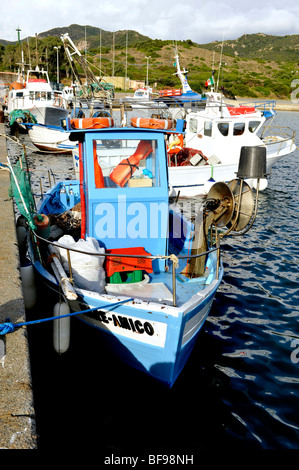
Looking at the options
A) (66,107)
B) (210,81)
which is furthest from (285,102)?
(210,81)

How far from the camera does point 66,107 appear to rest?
33750 millimetres

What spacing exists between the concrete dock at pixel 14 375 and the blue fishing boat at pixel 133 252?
0.65m

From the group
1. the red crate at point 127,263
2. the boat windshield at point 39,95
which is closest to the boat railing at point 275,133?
the red crate at point 127,263

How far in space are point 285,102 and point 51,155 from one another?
58.7 meters

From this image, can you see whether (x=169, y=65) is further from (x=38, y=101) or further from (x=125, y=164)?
(x=125, y=164)

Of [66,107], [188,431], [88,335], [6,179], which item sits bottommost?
[188,431]

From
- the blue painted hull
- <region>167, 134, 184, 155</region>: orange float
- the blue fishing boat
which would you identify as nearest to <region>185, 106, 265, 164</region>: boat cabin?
<region>167, 134, 184, 155</region>: orange float

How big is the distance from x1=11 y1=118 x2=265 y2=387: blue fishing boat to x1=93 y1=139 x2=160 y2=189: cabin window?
18 millimetres

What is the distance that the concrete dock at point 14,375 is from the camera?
10.4 feet

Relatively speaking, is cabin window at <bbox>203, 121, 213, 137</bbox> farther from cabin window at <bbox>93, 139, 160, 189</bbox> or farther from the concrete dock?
the concrete dock

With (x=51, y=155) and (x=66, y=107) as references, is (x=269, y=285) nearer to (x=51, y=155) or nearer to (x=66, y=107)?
(x=51, y=155)

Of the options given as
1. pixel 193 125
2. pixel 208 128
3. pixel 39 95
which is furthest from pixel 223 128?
pixel 39 95

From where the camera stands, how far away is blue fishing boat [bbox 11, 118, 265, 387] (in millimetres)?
5320

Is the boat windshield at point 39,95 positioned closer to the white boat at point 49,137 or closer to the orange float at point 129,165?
the white boat at point 49,137
